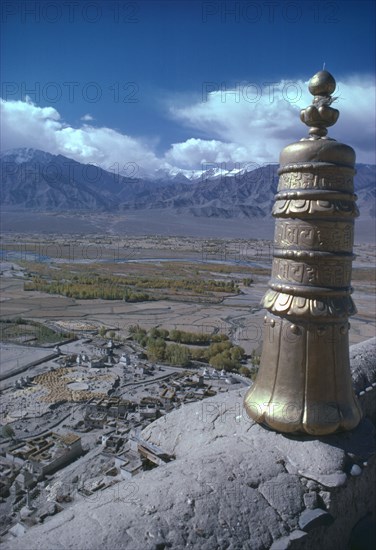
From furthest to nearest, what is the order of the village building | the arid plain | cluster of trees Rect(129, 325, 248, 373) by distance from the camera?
the arid plain → cluster of trees Rect(129, 325, 248, 373) → the village building

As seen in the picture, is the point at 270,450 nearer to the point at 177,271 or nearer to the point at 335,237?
the point at 335,237

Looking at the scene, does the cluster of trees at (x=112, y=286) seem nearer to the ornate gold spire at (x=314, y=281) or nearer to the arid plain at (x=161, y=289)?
the arid plain at (x=161, y=289)

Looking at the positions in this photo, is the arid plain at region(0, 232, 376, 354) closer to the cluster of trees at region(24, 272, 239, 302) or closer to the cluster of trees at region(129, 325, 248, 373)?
the cluster of trees at region(24, 272, 239, 302)

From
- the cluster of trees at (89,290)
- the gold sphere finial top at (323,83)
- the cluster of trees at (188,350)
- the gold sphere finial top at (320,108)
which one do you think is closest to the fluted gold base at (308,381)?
the gold sphere finial top at (320,108)

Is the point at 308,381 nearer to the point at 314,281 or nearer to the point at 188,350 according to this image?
the point at 314,281

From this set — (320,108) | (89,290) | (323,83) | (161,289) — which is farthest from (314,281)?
(161,289)

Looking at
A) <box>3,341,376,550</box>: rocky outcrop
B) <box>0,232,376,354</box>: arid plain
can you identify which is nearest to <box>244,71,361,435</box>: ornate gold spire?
<box>3,341,376,550</box>: rocky outcrop
